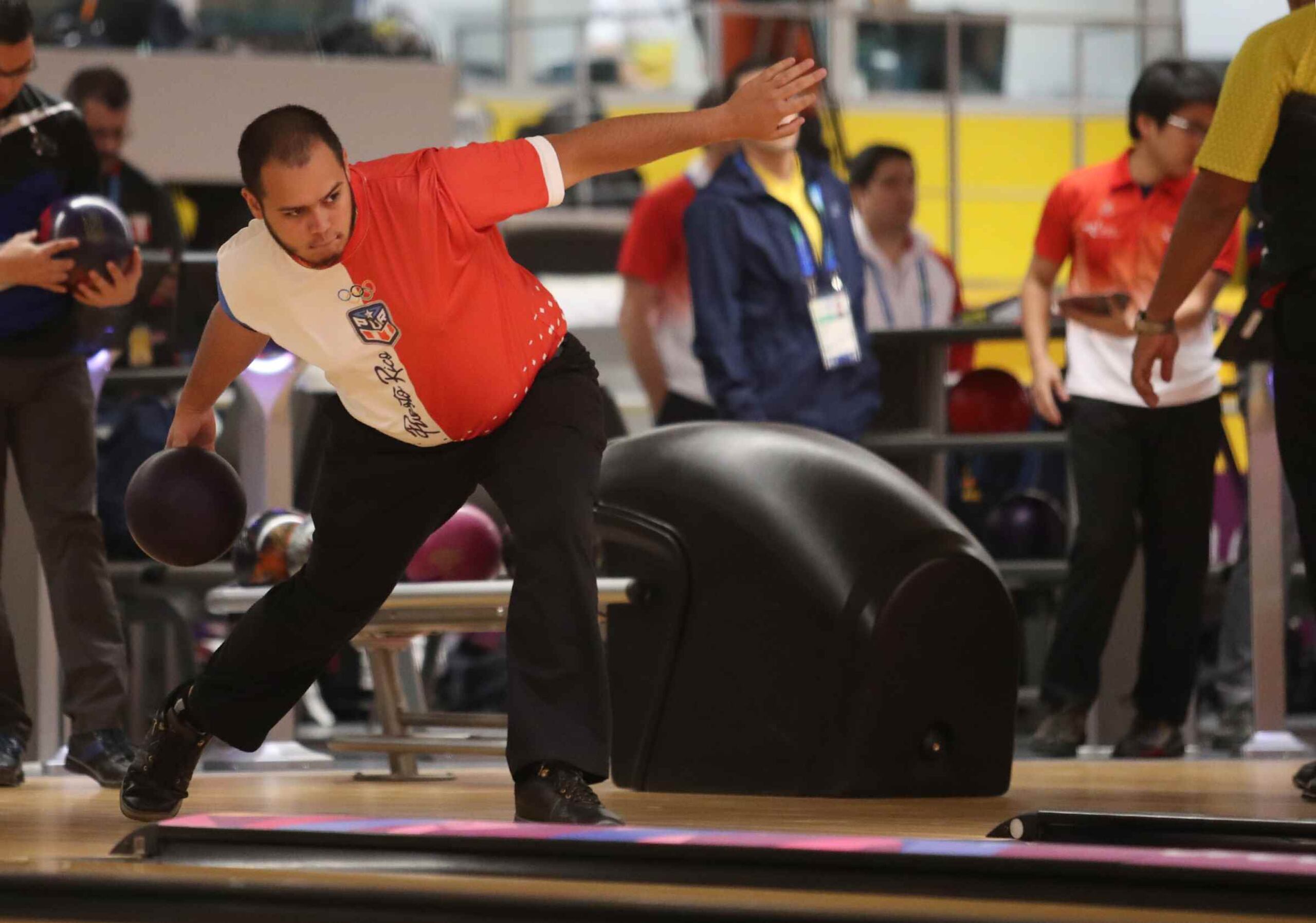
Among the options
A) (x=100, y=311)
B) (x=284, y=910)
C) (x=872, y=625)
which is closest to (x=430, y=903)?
(x=284, y=910)

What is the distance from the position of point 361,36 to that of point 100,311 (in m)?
5.39

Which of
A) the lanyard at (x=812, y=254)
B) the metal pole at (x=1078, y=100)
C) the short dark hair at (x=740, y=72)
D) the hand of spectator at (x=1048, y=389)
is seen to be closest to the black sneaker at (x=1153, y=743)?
the hand of spectator at (x=1048, y=389)

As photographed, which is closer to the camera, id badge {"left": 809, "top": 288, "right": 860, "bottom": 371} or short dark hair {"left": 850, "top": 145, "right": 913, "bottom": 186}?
id badge {"left": 809, "top": 288, "right": 860, "bottom": 371}

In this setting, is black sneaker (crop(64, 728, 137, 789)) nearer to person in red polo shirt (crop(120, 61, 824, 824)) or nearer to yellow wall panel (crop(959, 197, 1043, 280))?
person in red polo shirt (crop(120, 61, 824, 824))

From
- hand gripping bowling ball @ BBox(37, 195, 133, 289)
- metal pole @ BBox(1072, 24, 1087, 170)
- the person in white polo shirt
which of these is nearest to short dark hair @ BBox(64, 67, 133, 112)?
hand gripping bowling ball @ BBox(37, 195, 133, 289)

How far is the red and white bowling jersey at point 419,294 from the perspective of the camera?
10.5 feet

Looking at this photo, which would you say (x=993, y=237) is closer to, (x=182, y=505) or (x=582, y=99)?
(x=582, y=99)

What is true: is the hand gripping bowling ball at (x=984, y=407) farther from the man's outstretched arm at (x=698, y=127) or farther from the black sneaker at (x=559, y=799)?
the black sneaker at (x=559, y=799)

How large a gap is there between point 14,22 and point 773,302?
6.87 ft

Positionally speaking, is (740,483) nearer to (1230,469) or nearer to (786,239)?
(786,239)

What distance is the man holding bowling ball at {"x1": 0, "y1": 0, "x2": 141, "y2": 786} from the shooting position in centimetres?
449

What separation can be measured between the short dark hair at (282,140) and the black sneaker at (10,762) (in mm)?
1858

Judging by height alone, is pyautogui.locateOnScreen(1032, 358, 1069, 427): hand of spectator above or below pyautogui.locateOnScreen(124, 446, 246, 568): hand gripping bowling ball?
below

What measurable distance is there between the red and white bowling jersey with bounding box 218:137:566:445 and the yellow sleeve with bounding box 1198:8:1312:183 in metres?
1.39
